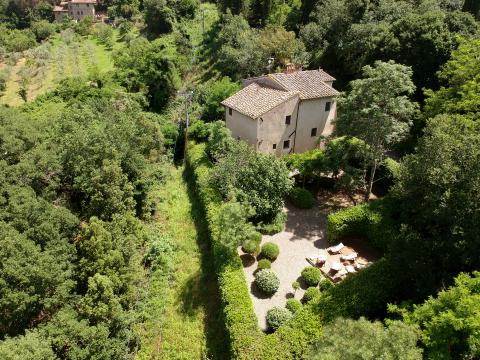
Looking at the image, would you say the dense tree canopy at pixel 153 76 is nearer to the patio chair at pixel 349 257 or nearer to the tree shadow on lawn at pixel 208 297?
the tree shadow on lawn at pixel 208 297

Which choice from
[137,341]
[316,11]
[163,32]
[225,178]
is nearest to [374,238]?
[225,178]

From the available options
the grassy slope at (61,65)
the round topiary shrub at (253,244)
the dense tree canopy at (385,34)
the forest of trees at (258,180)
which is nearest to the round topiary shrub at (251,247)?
the round topiary shrub at (253,244)

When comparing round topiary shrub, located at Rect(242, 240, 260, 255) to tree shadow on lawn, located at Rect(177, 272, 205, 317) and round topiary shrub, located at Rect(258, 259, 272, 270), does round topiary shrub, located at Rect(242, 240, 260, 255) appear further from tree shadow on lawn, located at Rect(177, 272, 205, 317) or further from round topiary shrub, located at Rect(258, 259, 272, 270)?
tree shadow on lawn, located at Rect(177, 272, 205, 317)

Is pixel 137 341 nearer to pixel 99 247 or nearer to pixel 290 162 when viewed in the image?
pixel 99 247

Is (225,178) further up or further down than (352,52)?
further down

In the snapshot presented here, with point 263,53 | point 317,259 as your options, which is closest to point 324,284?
point 317,259

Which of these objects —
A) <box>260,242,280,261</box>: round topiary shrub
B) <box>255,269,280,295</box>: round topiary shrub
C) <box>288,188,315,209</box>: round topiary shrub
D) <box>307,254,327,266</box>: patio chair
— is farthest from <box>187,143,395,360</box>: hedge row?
<box>288,188,315,209</box>: round topiary shrub
